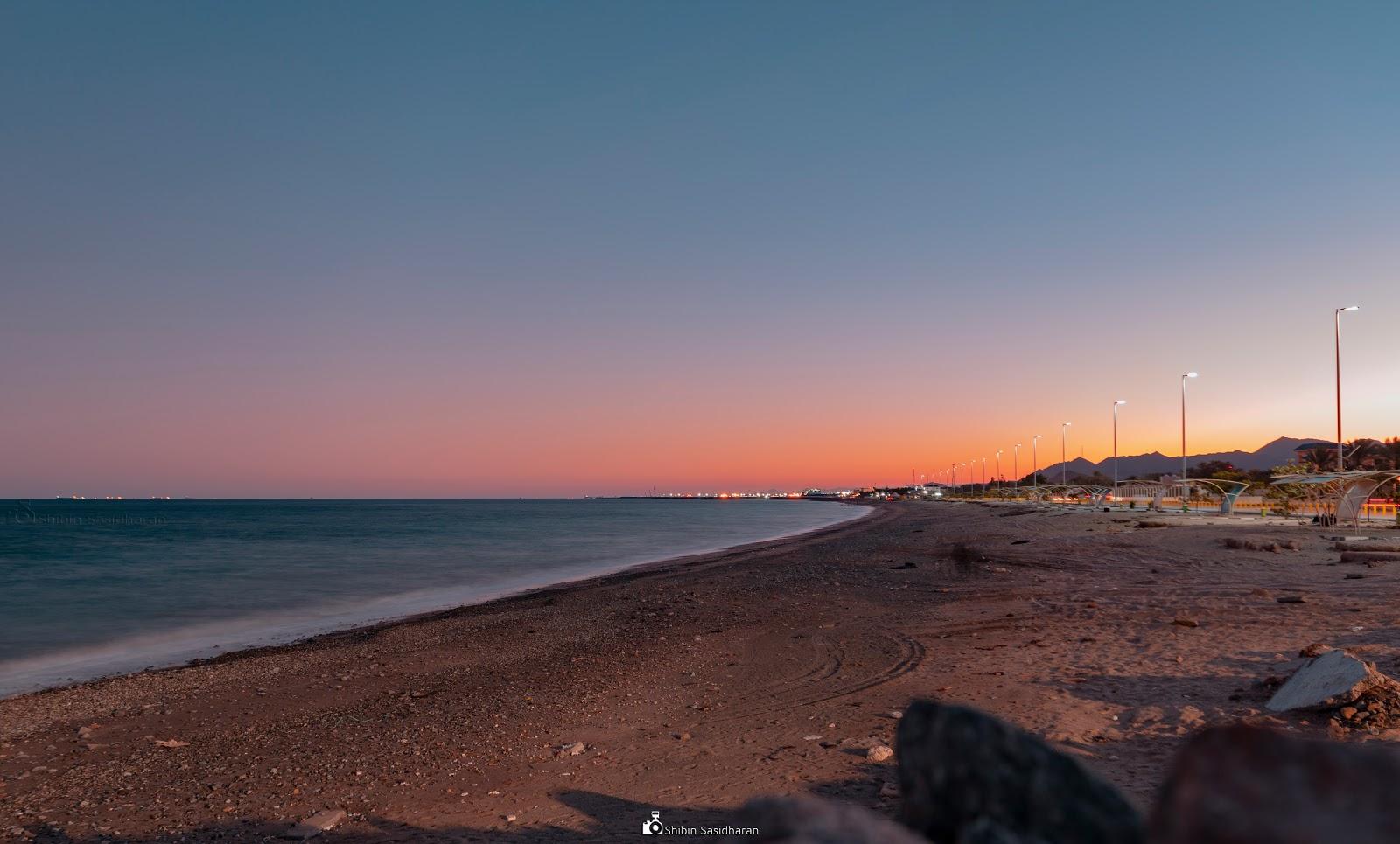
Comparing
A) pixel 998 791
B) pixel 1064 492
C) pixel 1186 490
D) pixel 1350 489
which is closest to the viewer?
pixel 998 791

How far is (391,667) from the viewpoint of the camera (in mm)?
13875

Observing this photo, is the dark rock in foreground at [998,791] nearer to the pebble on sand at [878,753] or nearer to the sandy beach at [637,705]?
the sandy beach at [637,705]

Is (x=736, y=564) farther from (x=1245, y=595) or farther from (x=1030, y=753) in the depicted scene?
(x=1030, y=753)

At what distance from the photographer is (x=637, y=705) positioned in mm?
10148

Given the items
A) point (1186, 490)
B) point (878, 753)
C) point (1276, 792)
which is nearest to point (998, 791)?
point (1276, 792)

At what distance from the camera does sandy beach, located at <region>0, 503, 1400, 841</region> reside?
23.4 feet

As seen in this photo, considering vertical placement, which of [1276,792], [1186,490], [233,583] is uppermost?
[1276,792]

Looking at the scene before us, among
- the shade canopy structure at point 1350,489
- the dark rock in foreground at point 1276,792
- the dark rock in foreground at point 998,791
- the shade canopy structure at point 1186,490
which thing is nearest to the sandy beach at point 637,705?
the dark rock in foreground at point 998,791

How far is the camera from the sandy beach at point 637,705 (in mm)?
7121

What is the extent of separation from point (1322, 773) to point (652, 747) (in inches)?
286

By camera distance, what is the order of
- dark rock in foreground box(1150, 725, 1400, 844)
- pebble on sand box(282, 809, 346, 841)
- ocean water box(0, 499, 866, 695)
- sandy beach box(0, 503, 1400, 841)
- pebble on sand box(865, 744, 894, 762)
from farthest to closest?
ocean water box(0, 499, 866, 695) → pebble on sand box(865, 744, 894, 762) → sandy beach box(0, 503, 1400, 841) → pebble on sand box(282, 809, 346, 841) → dark rock in foreground box(1150, 725, 1400, 844)

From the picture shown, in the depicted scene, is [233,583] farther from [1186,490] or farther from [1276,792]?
[1186,490]

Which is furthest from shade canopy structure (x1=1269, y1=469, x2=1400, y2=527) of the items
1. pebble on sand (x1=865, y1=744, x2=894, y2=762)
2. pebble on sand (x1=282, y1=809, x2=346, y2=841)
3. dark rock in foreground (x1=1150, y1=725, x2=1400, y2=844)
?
dark rock in foreground (x1=1150, y1=725, x2=1400, y2=844)

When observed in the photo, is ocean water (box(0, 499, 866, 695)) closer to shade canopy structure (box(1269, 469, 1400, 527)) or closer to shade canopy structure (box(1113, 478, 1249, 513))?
shade canopy structure (box(1269, 469, 1400, 527))
